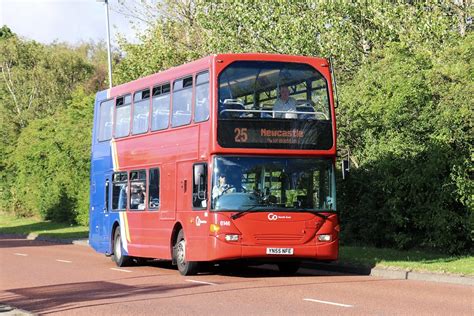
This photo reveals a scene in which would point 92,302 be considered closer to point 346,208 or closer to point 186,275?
point 186,275

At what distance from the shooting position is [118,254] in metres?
24.5

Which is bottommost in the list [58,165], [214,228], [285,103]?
[214,228]

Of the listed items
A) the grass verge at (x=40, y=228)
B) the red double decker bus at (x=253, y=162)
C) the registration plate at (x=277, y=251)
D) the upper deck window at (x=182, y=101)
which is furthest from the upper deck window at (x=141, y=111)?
the grass verge at (x=40, y=228)

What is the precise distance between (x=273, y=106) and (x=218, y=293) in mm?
4739

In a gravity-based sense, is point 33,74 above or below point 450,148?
above

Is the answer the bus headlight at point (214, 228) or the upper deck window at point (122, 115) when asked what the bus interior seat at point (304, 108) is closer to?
the bus headlight at point (214, 228)

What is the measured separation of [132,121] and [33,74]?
44568 mm

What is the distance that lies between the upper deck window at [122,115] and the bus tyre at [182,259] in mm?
4428

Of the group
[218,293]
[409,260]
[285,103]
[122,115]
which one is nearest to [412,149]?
[409,260]

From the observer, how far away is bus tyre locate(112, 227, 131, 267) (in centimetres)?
2411

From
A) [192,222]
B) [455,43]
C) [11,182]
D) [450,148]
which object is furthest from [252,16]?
[11,182]

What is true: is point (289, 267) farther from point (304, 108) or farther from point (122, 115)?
point (122, 115)

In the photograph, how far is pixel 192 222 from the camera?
768 inches

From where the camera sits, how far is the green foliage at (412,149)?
21781 mm
